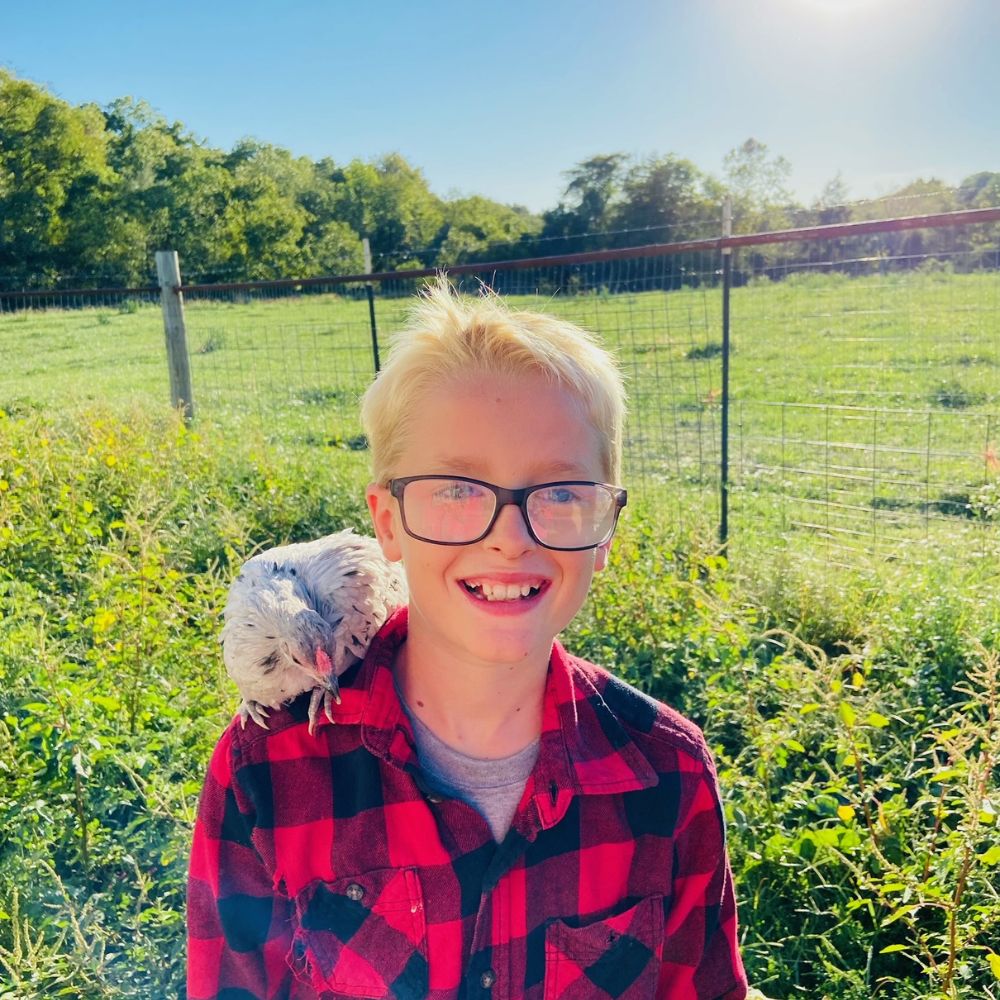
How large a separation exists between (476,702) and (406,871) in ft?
0.80

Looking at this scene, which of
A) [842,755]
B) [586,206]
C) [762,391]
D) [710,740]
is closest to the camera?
[842,755]

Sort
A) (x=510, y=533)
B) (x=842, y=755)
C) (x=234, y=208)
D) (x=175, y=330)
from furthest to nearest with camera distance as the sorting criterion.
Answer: (x=234, y=208) → (x=175, y=330) → (x=842, y=755) → (x=510, y=533)

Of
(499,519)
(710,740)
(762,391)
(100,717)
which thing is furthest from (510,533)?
Answer: (762,391)

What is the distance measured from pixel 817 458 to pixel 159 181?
4075 cm

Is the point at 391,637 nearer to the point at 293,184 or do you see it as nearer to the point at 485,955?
the point at 485,955

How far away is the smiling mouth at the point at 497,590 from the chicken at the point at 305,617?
0.24m

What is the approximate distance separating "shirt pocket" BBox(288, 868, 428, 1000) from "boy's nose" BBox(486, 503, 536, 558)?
45 cm

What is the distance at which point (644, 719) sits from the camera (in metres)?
1.36

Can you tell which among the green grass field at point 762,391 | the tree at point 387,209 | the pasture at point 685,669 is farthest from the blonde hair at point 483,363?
the tree at point 387,209

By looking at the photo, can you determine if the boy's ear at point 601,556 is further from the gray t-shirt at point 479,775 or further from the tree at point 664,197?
the tree at point 664,197

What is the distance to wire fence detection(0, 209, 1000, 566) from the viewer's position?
4.89 metres

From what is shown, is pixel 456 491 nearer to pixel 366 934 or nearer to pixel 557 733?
pixel 557 733

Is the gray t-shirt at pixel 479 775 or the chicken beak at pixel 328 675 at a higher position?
the chicken beak at pixel 328 675

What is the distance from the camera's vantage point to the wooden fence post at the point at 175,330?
23.1 ft
